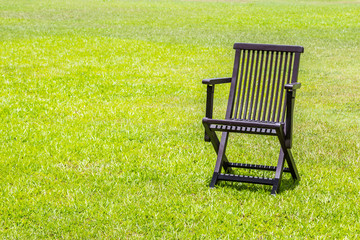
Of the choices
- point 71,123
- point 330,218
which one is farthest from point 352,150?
point 71,123

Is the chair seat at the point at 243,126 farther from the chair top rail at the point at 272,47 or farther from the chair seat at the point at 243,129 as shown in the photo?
the chair top rail at the point at 272,47

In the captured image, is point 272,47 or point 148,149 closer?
point 272,47

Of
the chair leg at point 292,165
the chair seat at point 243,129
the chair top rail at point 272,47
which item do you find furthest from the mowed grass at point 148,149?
the chair top rail at point 272,47

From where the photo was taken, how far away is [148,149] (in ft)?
23.3

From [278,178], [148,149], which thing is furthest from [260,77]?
[148,149]

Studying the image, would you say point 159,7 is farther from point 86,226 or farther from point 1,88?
point 86,226

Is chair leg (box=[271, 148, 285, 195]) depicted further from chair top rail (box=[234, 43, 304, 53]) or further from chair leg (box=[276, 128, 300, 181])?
chair top rail (box=[234, 43, 304, 53])

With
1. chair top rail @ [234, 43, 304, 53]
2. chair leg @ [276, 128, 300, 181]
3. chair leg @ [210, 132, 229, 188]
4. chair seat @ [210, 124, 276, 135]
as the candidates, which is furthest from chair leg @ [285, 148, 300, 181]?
chair top rail @ [234, 43, 304, 53]

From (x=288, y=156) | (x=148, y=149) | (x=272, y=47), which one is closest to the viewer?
(x=288, y=156)

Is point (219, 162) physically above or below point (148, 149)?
above

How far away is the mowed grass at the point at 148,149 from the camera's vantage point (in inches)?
197

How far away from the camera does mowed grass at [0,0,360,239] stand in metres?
5.01

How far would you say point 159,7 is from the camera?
35.3 metres

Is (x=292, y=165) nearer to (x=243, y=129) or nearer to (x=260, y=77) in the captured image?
(x=243, y=129)
